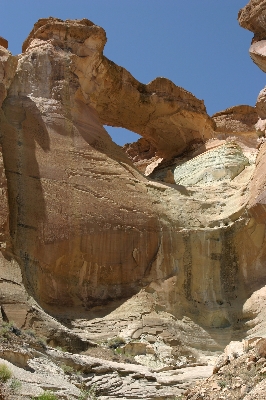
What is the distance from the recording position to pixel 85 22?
2797cm

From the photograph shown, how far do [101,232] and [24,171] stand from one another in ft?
9.54

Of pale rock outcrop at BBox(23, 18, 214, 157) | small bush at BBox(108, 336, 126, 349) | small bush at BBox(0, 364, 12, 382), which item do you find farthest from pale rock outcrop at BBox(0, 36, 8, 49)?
small bush at BBox(0, 364, 12, 382)

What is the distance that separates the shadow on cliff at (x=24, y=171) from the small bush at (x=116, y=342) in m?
2.57

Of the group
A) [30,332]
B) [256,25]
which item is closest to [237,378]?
[30,332]

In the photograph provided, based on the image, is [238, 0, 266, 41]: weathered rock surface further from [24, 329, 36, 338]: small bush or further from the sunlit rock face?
[24, 329, 36, 338]: small bush

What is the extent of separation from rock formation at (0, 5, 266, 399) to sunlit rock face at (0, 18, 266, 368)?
0.04m

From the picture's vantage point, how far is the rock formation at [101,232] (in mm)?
20953

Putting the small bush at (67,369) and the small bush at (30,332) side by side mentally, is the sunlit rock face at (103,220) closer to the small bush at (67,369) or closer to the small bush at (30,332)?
the small bush at (30,332)

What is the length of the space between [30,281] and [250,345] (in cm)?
1020

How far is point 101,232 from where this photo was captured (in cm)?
2322

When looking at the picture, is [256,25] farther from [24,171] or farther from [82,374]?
[82,374]

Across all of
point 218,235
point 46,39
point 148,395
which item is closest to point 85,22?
point 46,39

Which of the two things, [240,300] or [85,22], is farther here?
[85,22]

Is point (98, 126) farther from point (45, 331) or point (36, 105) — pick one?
point (45, 331)
